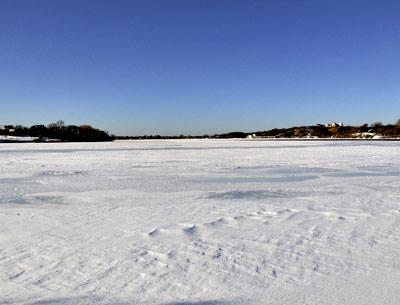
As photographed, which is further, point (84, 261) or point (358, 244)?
point (358, 244)

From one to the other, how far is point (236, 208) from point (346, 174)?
6.02 metres

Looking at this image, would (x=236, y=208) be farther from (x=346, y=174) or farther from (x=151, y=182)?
(x=346, y=174)

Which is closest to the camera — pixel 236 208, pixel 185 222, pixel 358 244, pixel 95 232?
pixel 358 244

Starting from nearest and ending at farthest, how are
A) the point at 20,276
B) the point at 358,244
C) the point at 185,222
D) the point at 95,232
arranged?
the point at 20,276, the point at 358,244, the point at 95,232, the point at 185,222

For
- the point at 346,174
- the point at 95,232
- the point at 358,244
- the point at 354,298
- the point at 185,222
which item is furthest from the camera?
the point at 346,174

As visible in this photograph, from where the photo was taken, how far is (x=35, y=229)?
4.77 metres

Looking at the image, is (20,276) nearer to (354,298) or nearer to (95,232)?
(95,232)

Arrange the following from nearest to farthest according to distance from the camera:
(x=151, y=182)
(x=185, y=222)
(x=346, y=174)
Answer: (x=185, y=222) → (x=151, y=182) → (x=346, y=174)

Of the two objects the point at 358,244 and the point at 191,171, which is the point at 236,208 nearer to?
the point at 358,244

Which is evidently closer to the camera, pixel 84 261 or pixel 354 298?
pixel 354 298

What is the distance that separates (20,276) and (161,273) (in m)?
1.17

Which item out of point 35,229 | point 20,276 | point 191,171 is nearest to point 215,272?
point 20,276

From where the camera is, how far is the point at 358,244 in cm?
416

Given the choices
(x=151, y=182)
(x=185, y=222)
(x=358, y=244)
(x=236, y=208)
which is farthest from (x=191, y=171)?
(x=358, y=244)
